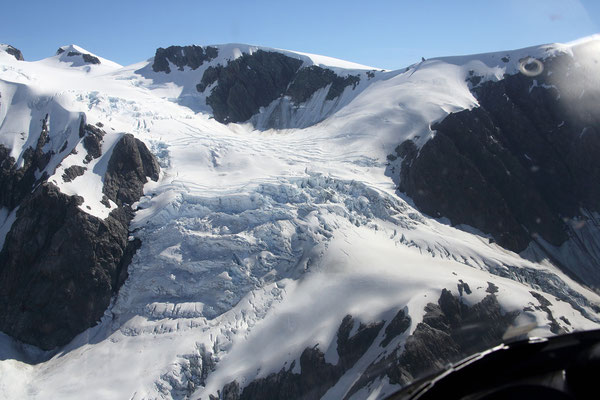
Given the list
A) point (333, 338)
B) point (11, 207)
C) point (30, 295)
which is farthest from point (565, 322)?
point (11, 207)

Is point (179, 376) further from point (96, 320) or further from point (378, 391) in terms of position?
point (378, 391)

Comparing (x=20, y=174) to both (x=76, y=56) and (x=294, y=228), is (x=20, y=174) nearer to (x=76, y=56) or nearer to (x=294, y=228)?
(x=294, y=228)

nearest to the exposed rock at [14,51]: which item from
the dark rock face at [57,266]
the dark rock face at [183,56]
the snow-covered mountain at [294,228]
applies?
the snow-covered mountain at [294,228]

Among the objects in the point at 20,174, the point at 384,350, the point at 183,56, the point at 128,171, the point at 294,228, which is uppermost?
the point at 183,56

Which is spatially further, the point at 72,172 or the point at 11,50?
the point at 11,50

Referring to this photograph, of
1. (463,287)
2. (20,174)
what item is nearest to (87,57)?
(20,174)

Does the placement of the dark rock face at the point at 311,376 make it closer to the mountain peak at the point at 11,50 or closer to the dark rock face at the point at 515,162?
the dark rock face at the point at 515,162

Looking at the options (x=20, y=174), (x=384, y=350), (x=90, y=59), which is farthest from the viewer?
(x=90, y=59)
